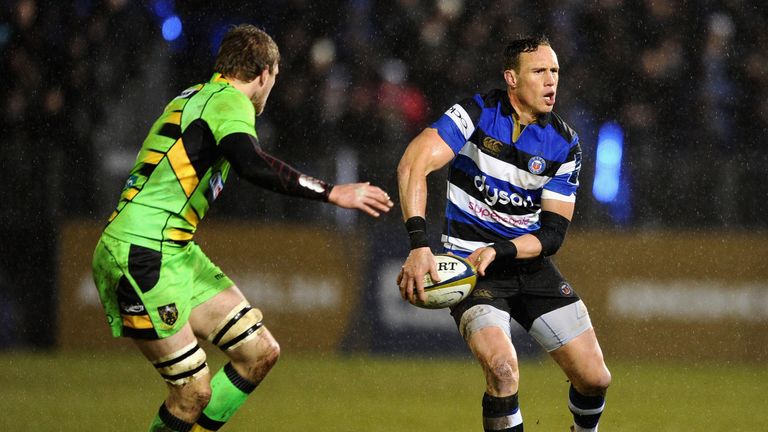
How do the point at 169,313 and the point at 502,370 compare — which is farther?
the point at 502,370

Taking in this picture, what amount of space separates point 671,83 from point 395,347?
15.0 feet

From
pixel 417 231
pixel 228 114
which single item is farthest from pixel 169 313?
pixel 417 231

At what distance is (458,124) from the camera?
17.1ft

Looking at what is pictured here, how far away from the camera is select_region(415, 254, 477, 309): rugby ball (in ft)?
16.2

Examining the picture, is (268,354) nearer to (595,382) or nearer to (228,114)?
(228,114)

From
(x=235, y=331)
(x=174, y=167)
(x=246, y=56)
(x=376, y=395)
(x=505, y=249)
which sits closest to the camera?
(x=174, y=167)

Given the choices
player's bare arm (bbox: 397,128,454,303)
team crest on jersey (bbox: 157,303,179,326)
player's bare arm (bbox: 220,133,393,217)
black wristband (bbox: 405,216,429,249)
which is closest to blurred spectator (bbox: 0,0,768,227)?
player's bare arm (bbox: 397,128,454,303)

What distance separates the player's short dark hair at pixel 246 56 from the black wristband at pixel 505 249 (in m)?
1.37

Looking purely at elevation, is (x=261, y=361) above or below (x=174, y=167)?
below

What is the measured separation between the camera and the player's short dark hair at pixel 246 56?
4789 mm

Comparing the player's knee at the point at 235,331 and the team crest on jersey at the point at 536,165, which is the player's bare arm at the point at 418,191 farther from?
the player's knee at the point at 235,331

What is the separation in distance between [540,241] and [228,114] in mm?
1726

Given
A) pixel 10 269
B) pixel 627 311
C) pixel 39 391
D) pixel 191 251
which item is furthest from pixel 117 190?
pixel 191 251

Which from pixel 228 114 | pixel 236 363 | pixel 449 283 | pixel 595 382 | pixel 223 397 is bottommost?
pixel 595 382
